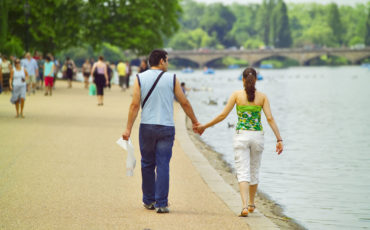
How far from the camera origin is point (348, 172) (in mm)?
13461

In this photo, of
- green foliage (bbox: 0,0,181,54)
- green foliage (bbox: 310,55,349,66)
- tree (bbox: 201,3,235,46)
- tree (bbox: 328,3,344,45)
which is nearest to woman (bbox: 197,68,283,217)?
green foliage (bbox: 0,0,181,54)

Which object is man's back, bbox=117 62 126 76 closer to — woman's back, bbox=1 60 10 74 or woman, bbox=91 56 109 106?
woman's back, bbox=1 60 10 74

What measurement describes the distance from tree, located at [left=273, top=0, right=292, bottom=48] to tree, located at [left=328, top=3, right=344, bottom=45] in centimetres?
1101

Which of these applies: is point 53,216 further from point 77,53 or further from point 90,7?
point 77,53

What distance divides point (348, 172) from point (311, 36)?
524ft

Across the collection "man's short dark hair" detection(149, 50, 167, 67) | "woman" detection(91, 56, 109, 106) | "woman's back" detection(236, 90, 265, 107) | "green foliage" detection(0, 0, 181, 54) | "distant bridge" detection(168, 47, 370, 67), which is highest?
"green foliage" detection(0, 0, 181, 54)

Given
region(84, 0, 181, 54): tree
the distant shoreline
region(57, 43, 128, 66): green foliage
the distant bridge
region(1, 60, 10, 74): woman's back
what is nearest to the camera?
the distant shoreline

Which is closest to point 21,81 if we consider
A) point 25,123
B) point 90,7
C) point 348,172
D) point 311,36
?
point 25,123

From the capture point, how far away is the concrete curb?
6.84 m

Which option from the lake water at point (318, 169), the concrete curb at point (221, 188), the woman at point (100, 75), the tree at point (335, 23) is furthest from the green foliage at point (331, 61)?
the concrete curb at point (221, 188)

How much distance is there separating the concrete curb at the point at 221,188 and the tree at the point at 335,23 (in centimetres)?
15375

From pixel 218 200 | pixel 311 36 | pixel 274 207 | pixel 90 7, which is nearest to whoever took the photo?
pixel 218 200

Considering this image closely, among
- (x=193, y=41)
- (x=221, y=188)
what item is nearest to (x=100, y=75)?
(x=221, y=188)

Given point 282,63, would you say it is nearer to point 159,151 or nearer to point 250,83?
point 250,83
